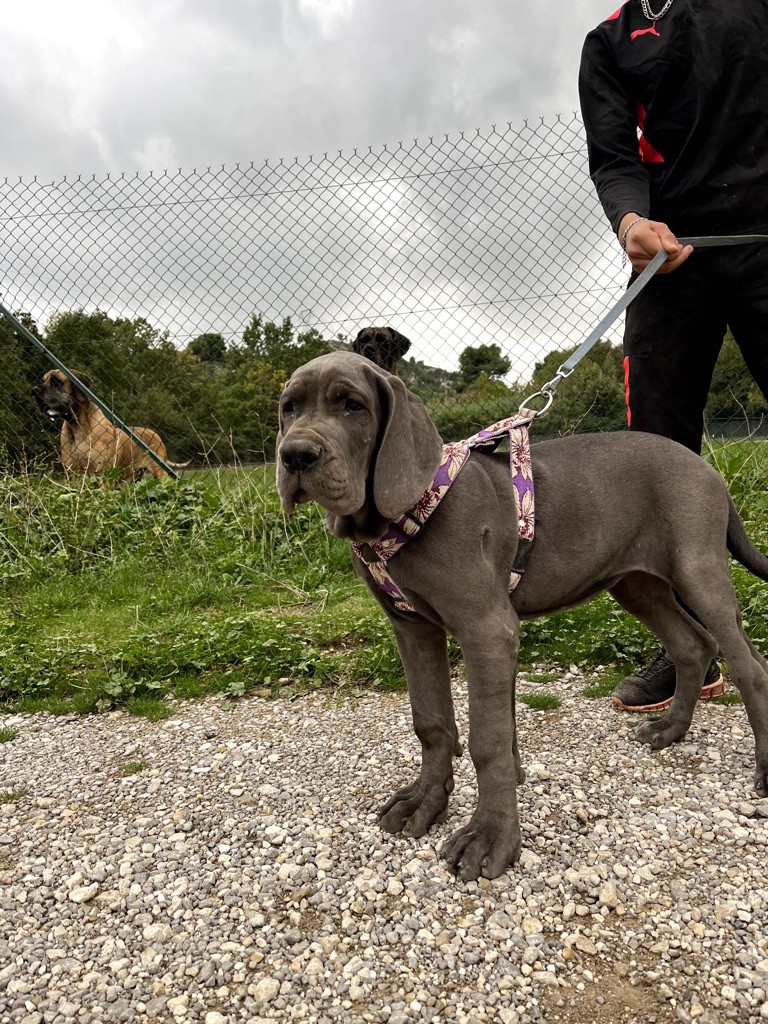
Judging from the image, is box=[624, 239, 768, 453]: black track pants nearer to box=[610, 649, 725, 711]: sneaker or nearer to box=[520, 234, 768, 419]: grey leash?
box=[520, 234, 768, 419]: grey leash

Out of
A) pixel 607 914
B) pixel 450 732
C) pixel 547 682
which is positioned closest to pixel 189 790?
pixel 450 732

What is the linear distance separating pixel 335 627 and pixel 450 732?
2.45m

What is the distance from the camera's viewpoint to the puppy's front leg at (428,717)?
321 centimetres

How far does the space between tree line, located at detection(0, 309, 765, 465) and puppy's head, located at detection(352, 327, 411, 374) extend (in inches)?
8.0

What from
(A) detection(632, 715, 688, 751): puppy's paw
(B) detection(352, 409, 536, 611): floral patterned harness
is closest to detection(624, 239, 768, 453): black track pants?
(B) detection(352, 409, 536, 611): floral patterned harness

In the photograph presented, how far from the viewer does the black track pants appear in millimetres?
3689

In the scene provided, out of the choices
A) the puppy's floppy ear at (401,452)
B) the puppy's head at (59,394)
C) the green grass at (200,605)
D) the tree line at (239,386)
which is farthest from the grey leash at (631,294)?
the puppy's head at (59,394)

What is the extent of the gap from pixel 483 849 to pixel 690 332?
2600mm

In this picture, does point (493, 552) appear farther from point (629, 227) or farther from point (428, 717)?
point (629, 227)

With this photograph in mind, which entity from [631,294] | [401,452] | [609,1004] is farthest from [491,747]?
[631,294]

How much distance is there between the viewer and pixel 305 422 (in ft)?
9.00

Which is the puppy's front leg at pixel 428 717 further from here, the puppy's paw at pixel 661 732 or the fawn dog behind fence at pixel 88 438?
the fawn dog behind fence at pixel 88 438

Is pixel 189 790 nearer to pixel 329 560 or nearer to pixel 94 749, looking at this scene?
pixel 94 749

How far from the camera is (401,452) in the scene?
9.31 ft
